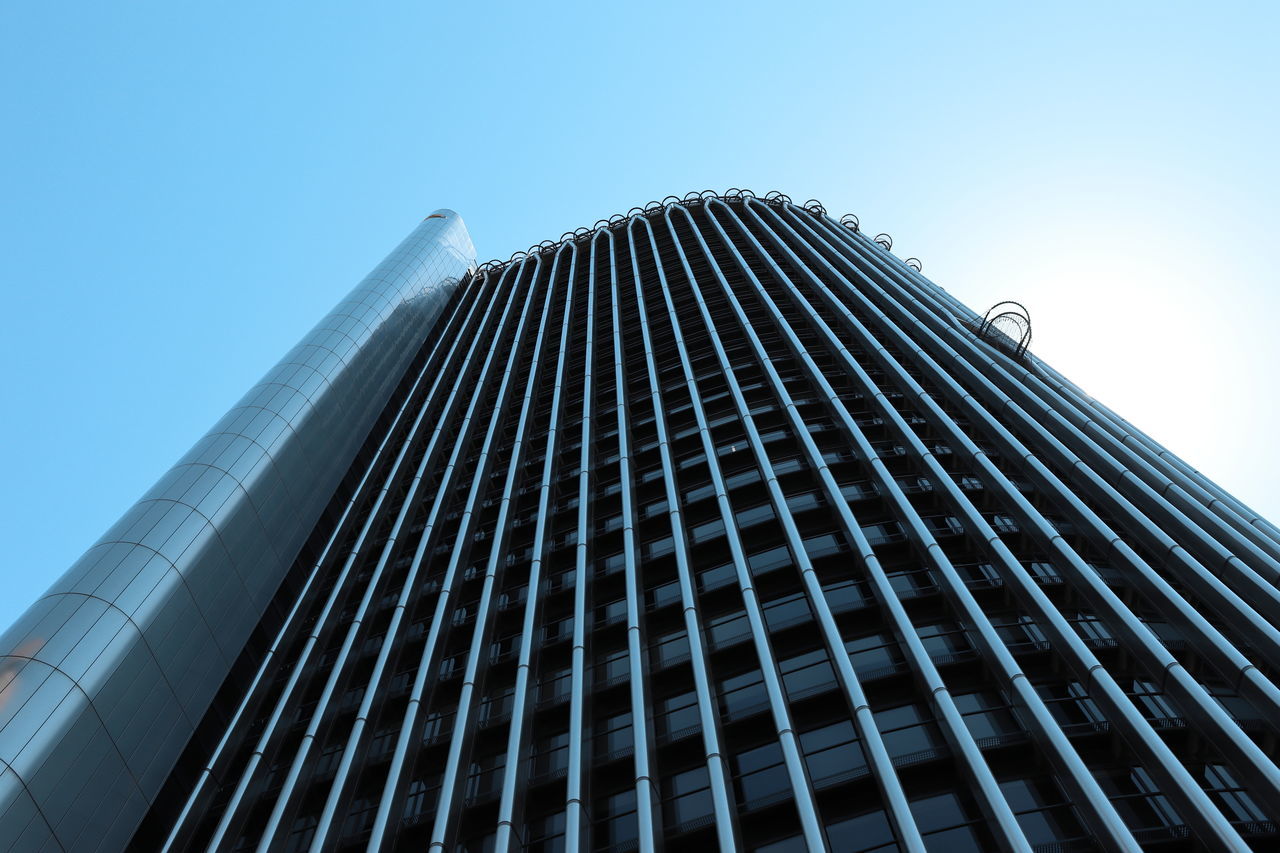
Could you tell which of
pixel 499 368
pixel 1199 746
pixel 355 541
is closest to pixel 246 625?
pixel 355 541

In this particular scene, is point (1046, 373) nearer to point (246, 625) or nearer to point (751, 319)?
point (751, 319)

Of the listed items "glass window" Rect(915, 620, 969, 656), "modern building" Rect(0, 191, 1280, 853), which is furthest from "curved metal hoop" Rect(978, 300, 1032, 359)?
"glass window" Rect(915, 620, 969, 656)

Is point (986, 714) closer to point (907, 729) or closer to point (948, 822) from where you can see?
point (907, 729)

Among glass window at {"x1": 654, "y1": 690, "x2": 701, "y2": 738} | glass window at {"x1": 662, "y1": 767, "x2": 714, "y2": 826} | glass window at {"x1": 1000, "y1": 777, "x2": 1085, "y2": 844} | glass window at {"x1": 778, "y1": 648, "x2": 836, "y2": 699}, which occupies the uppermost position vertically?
glass window at {"x1": 778, "y1": 648, "x2": 836, "y2": 699}

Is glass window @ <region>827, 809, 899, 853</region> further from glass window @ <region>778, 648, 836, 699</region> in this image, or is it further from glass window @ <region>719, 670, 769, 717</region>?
glass window @ <region>719, 670, 769, 717</region>

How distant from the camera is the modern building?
54.4ft

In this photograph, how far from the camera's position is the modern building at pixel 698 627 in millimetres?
16578

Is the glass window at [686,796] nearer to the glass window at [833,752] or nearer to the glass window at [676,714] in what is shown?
the glass window at [676,714]

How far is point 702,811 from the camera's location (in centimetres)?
1819

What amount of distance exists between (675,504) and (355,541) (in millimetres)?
15048

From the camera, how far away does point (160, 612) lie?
28.1m

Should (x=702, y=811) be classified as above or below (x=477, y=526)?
below

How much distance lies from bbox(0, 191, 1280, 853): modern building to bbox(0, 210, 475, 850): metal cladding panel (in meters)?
0.11

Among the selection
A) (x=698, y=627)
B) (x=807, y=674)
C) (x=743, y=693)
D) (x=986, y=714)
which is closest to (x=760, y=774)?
(x=743, y=693)
